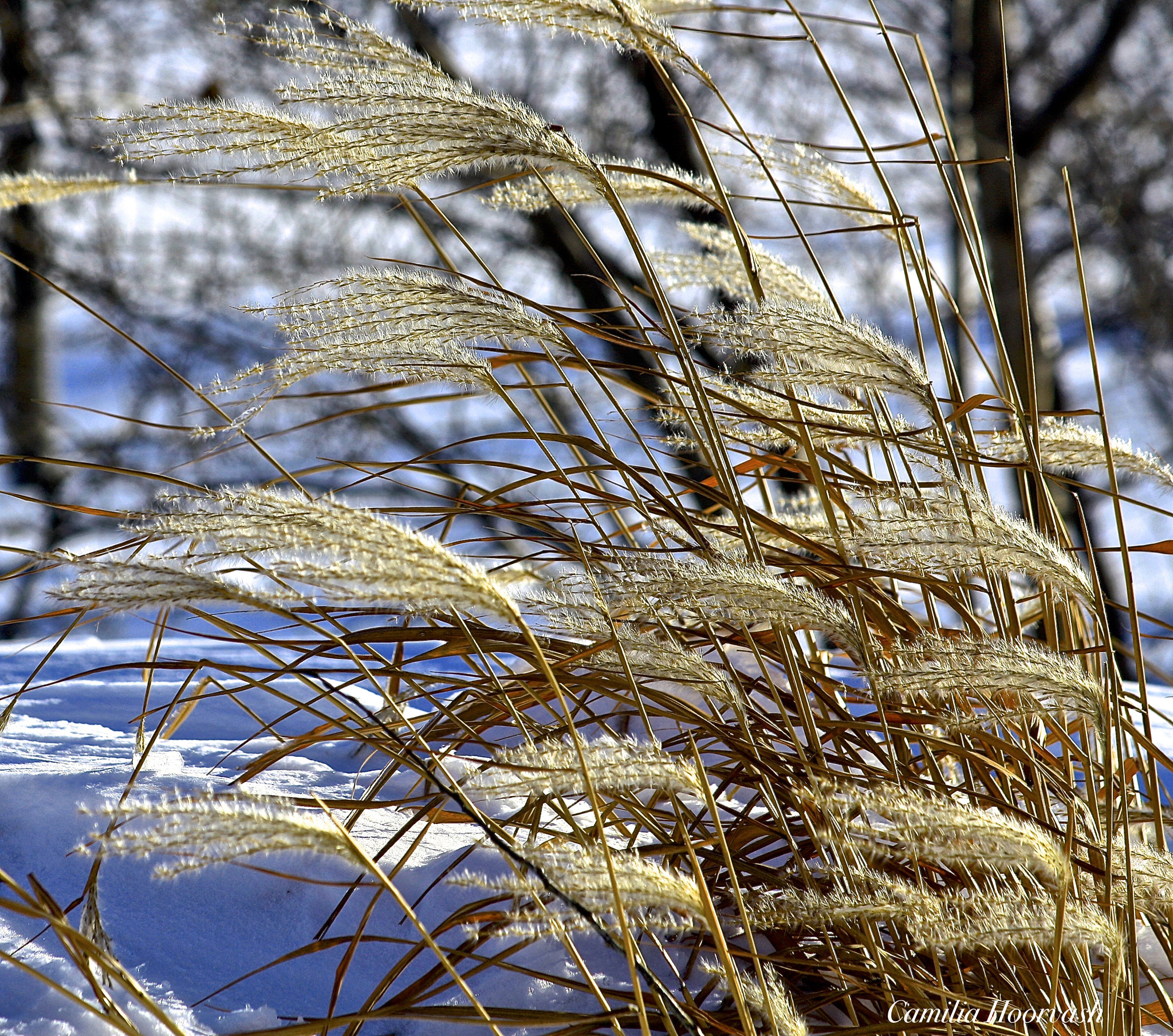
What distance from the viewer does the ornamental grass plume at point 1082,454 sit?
Result: 1125 mm

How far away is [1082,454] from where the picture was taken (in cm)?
117

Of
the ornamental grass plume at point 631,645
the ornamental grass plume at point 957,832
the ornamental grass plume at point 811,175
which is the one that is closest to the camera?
the ornamental grass plume at point 957,832

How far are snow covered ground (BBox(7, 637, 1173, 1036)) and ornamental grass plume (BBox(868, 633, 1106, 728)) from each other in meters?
0.43

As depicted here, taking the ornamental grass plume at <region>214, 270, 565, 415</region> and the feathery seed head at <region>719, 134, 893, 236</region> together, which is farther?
the feathery seed head at <region>719, 134, 893, 236</region>

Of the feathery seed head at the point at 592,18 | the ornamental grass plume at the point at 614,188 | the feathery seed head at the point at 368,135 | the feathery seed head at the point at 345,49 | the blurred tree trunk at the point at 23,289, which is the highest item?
the feathery seed head at the point at 592,18

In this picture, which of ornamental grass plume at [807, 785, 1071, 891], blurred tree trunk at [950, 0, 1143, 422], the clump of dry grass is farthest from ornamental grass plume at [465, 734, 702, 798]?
blurred tree trunk at [950, 0, 1143, 422]

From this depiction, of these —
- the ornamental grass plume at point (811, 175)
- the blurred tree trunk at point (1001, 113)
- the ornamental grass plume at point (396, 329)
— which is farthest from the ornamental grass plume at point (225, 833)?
Result: the blurred tree trunk at point (1001, 113)

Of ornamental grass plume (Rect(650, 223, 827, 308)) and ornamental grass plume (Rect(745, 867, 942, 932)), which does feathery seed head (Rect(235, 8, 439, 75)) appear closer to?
ornamental grass plume (Rect(650, 223, 827, 308))

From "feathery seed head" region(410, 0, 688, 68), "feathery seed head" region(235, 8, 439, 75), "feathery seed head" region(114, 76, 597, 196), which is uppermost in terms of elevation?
"feathery seed head" region(410, 0, 688, 68)

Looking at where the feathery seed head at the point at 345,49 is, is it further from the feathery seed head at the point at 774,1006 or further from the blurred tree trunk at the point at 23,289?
the blurred tree trunk at the point at 23,289

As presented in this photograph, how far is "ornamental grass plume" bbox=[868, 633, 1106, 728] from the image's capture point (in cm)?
75

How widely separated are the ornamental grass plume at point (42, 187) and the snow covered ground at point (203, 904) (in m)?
0.47

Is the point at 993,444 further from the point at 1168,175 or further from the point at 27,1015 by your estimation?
the point at 1168,175

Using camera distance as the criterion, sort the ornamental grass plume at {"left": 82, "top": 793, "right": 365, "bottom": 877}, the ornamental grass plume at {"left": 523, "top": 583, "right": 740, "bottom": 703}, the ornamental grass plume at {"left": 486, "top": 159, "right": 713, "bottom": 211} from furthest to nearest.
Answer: the ornamental grass plume at {"left": 486, "top": 159, "right": 713, "bottom": 211} < the ornamental grass plume at {"left": 523, "top": 583, "right": 740, "bottom": 703} < the ornamental grass plume at {"left": 82, "top": 793, "right": 365, "bottom": 877}
